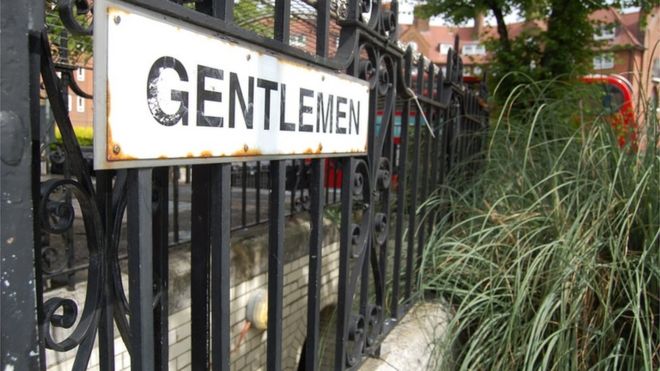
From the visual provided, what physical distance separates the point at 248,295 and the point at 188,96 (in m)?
2.44

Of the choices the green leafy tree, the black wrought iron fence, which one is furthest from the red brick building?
the black wrought iron fence

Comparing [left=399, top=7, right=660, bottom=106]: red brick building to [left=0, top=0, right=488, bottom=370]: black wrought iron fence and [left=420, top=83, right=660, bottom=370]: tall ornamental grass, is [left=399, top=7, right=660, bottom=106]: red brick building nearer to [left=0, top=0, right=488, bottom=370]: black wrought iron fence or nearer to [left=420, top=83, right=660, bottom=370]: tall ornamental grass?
[left=420, top=83, right=660, bottom=370]: tall ornamental grass

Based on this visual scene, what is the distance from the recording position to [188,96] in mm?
1012

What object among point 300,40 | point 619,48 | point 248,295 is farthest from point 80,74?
point 619,48

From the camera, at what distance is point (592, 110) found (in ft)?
9.74

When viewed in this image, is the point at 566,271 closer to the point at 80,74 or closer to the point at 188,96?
the point at 188,96

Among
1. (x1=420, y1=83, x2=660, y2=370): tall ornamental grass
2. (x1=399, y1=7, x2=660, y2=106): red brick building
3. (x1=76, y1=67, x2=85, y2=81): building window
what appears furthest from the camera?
(x1=76, y1=67, x2=85, y2=81): building window

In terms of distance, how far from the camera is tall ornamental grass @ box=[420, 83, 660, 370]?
1.98 metres

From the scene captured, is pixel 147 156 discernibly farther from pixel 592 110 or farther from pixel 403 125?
pixel 592 110

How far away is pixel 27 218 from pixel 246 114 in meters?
0.49

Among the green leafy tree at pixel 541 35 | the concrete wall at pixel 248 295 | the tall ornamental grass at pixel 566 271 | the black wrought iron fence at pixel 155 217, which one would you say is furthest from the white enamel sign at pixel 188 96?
the green leafy tree at pixel 541 35

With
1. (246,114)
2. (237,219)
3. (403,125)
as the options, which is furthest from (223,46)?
(237,219)

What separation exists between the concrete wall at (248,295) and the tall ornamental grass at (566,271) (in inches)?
44.8

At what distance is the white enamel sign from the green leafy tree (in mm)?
6049
